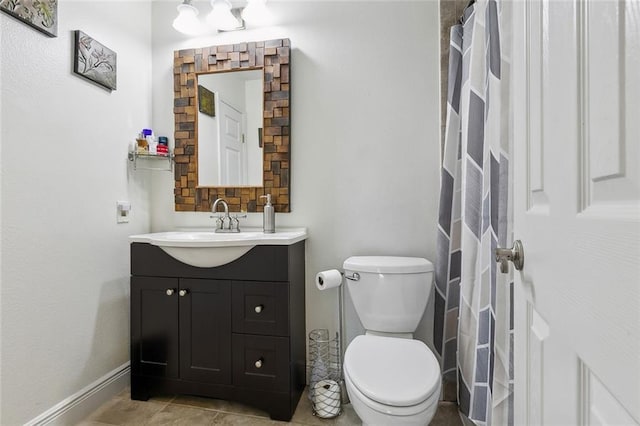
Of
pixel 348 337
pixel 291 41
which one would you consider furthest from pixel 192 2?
pixel 348 337

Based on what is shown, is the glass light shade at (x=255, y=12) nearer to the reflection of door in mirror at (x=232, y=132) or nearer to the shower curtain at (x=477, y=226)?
the reflection of door in mirror at (x=232, y=132)

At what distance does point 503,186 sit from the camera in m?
1.02

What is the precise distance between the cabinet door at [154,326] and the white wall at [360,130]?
0.61 meters

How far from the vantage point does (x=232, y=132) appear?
2004mm


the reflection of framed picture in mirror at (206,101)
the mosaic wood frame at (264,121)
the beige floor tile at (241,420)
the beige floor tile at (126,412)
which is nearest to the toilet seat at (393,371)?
the beige floor tile at (241,420)

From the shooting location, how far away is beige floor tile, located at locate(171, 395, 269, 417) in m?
1.64

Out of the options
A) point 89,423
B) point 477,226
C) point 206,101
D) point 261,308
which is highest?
point 206,101

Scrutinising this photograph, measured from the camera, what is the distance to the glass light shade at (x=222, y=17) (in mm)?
1857

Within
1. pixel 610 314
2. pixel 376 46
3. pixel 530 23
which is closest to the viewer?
pixel 610 314

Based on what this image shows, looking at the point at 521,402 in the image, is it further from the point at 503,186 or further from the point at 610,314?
the point at 503,186

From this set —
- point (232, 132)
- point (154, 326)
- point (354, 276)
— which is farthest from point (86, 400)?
point (232, 132)

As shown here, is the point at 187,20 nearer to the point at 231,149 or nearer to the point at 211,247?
the point at 231,149

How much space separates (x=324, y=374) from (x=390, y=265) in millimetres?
729

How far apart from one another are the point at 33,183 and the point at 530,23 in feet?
6.03
